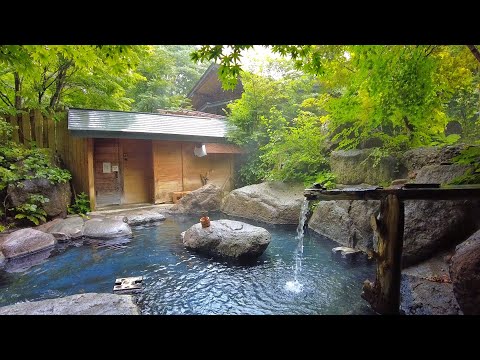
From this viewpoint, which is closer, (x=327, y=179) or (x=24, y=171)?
(x=24, y=171)

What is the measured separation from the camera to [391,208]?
385 cm

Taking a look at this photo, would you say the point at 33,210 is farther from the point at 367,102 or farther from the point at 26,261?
the point at 367,102

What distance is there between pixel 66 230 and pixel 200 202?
16.9 ft

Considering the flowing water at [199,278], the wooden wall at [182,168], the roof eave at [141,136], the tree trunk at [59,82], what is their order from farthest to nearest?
the wooden wall at [182,168] → the tree trunk at [59,82] → the roof eave at [141,136] → the flowing water at [199,278]

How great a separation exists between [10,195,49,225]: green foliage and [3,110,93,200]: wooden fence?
2.09 meters

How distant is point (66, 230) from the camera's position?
8336mm

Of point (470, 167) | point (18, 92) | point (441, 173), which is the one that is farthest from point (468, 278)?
point (18, 92)

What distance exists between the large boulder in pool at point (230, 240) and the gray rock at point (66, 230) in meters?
3.70

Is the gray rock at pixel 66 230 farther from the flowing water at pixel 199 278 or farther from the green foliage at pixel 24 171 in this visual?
the green foliage at pixel 24 171

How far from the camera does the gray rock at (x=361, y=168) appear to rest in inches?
316

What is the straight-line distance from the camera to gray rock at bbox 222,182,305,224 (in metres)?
9.92

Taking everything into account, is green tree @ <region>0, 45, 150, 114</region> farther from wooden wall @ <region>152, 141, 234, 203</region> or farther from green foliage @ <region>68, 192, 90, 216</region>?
green foliage @ <region>68, 192, 90, 216</region>

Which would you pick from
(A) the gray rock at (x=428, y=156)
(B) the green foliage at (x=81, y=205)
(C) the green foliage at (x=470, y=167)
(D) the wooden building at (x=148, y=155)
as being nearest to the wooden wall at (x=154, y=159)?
(D) the wooden building at (x=148, y=155)

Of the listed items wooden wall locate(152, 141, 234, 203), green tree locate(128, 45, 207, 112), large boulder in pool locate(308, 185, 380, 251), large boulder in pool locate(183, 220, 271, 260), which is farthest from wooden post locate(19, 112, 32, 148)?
large boulder in pool locate(308, 185, 380, 251)
